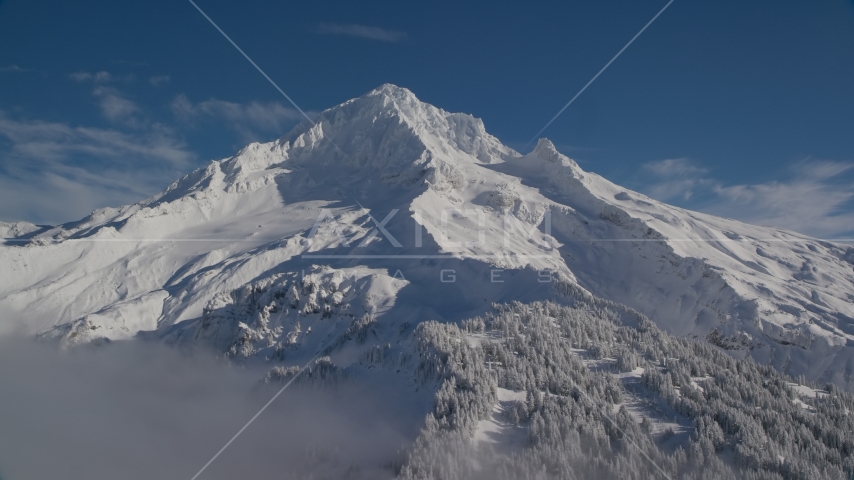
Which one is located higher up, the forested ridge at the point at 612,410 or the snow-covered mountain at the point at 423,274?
the snow-covered mountain at the point at 423,274

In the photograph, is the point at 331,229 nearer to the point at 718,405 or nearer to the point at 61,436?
the point at 61,436

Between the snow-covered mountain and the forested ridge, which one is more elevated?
the snow-covered mountain

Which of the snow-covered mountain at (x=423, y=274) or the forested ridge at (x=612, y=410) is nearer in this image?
the forested ridge at (x=612, y=410)

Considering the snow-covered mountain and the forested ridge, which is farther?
the snow-covered mountain

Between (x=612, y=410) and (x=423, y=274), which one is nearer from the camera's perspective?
(x=612, y=410)

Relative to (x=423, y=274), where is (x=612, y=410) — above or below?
below

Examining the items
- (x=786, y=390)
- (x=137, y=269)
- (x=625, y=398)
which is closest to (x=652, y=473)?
(x=625, y=398)

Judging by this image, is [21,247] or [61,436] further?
[21,247]

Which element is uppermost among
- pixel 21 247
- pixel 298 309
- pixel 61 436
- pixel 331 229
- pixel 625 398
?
pixel 331 229
